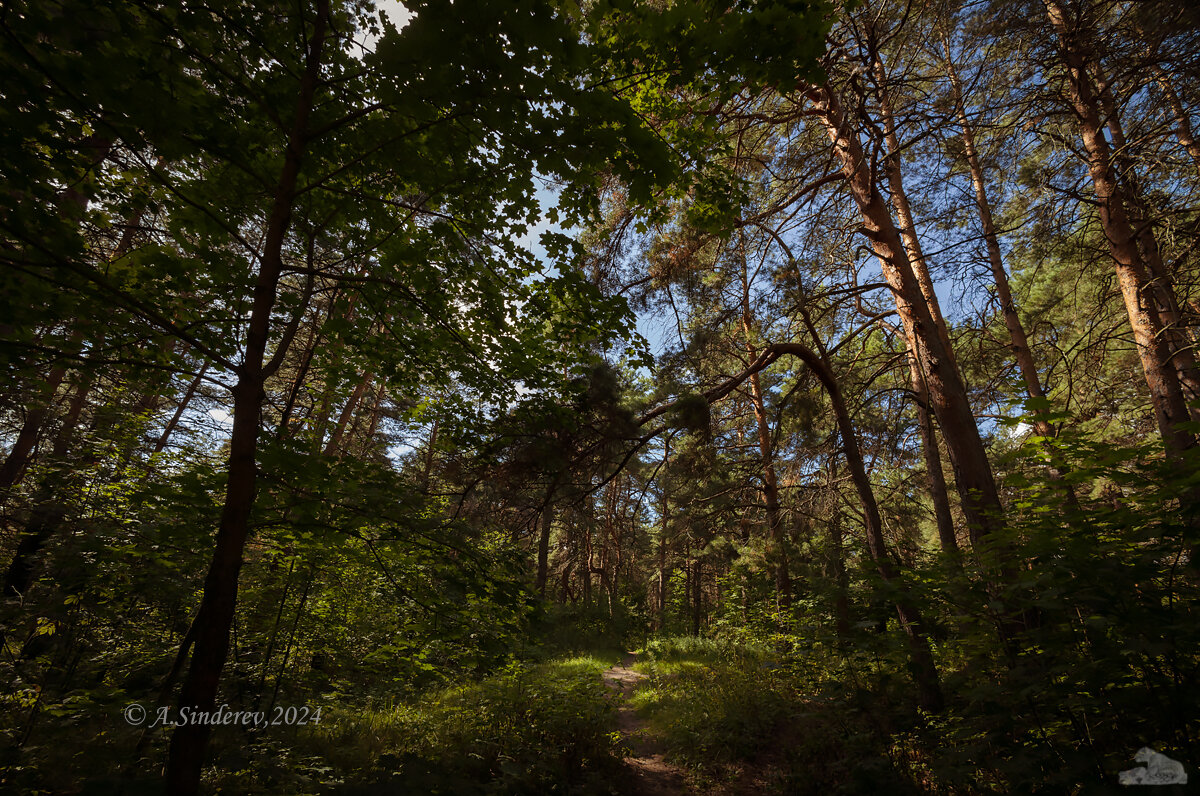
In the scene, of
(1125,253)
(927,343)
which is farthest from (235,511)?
(1125,253)

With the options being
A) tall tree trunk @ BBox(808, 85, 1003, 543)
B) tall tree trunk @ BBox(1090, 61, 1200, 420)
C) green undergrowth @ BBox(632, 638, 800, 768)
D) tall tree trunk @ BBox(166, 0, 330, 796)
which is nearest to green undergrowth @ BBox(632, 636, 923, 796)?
green undergrowth @ BBox(632, 638, 800, 768)

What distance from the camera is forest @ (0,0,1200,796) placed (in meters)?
2.71

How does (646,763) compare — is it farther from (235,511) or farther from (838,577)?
(235,511)

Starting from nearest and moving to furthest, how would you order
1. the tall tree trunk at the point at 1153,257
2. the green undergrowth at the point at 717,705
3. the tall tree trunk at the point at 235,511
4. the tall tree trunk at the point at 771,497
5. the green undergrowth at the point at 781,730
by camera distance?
the tall tree trunk at the point at 235,511
the green undergrowth at the point at 781,730
the tall tree trunk at the point at 1153,257
the green undergrowth at the point at 717,705
the tall tree trunk at the point at 771,497

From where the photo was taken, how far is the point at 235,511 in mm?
2717

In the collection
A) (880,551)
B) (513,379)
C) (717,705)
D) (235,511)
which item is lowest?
(717,705)

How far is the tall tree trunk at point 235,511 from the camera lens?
2371mm

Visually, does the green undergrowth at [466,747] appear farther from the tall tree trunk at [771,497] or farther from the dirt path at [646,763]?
the tall tree trunk at [771,497]

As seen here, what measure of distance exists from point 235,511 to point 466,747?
477 cm

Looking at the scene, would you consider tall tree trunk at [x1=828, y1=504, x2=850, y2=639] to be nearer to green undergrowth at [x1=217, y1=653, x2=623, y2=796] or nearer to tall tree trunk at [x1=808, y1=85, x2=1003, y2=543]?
tall tree trunk at [x1=808, y1=85, x2=1003, y2=543]

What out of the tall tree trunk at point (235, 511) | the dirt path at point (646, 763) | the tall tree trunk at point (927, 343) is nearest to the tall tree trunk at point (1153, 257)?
the tall tree trunk at point (927, 343)

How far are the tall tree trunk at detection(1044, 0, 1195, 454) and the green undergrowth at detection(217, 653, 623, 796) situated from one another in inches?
332

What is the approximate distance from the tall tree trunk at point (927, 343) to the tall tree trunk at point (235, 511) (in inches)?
201

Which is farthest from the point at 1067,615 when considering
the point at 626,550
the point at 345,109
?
the point at 626,550
